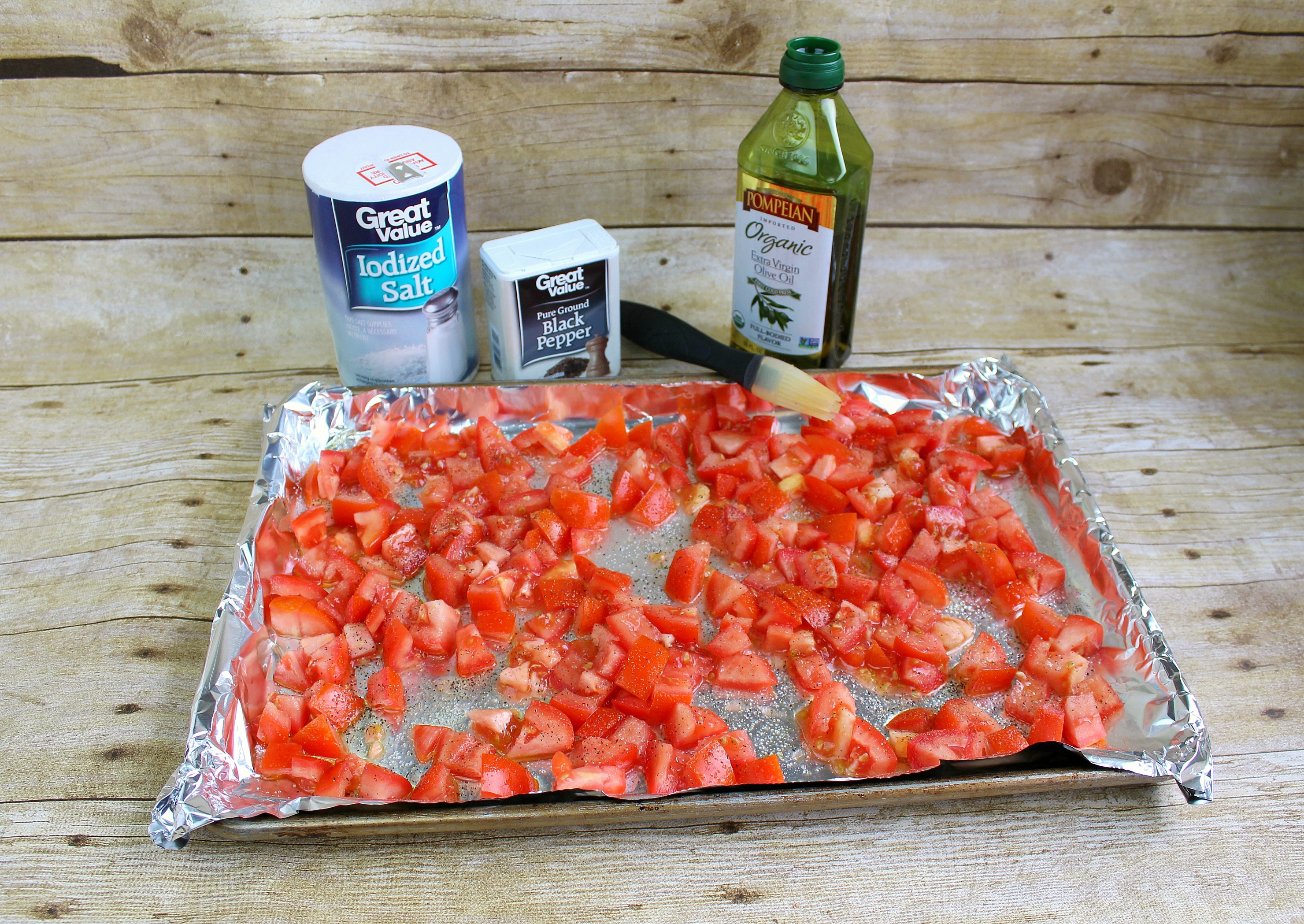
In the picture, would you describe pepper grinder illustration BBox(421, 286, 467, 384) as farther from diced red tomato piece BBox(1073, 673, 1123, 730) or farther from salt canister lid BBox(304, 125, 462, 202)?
diced red tomato piece BBox(1073, 673, 1123, 730)

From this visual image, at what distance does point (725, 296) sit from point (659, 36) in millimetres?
526

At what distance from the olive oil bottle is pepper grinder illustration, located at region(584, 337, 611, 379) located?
0.26 metres

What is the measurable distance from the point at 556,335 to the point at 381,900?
3.10 feet

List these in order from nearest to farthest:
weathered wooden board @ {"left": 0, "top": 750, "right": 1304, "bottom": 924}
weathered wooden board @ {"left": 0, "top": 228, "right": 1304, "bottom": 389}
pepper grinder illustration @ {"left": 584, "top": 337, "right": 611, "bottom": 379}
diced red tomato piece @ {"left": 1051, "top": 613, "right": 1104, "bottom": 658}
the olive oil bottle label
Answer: weathered wooden board @ {"left": 0, "top": 750, "right": 1304, "bottom": 924} < diced red tomato piece @ {"left": 1051, "top": 613, "right": 1104, "bottom": 658} < the olive oil bottle label < pepper grinder illustration @ {"left": 584, "top": 337, "right": 611, "bottom": 379} < weathered wooden board @ {"left": 0, "top": 228, "right": 1304, "bottom": 389}

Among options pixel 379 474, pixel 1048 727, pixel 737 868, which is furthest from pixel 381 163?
pixel 1048 727

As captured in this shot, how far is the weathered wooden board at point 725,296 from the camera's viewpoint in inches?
78.6

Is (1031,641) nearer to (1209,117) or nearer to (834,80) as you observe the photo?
(834,80)

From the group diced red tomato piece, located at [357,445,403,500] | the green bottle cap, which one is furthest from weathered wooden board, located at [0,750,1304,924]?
the green bottle cap

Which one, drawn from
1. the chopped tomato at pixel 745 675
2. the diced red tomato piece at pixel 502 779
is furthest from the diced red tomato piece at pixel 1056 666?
the diced red tomato piece at pixel 502 779

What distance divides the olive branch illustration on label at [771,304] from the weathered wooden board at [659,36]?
1.49 ft

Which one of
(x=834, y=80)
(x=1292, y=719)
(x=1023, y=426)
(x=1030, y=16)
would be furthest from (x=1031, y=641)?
(x=1030, y=16)

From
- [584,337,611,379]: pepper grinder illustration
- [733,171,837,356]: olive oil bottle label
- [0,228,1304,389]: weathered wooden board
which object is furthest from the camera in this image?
[0,228,1304,389]: weathered wooden board

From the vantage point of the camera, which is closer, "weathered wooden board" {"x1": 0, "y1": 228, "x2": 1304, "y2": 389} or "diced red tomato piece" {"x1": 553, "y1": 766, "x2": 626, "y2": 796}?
"diced red tomato piece" {"x1": 553, "y1": 766, "x2": 626, "y2": 796}

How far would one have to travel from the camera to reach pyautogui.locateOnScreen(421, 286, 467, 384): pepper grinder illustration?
1675 millimetres
